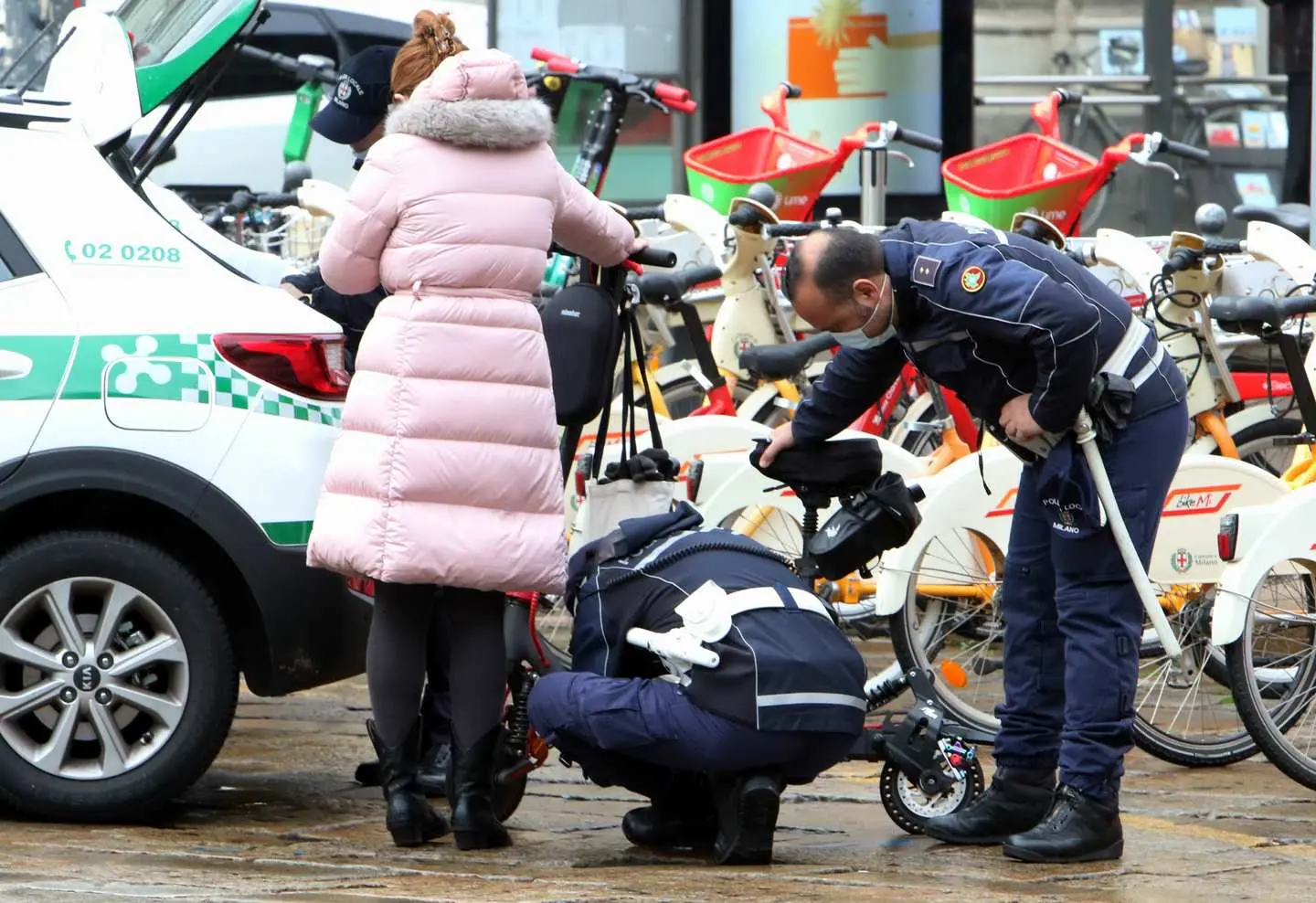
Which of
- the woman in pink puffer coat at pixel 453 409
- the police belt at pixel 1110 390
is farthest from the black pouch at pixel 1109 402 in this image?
the woman in pink puffer coat at pixel 453 409

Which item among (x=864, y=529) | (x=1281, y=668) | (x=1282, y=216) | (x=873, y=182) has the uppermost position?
(x=873, y=182)

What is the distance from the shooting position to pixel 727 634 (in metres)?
4.89

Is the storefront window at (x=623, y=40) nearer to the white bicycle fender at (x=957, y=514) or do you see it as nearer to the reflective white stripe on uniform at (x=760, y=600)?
the white bicycle fender at (x=957, y=514)

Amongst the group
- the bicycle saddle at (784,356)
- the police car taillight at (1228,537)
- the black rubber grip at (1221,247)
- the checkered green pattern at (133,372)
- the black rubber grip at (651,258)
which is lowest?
the police car taillight at (1228,537)

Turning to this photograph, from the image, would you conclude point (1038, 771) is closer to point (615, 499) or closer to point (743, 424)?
point (615, 499)

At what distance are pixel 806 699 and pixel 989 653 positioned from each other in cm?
190

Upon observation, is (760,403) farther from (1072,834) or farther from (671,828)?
(1072,834)

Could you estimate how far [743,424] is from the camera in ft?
23.7

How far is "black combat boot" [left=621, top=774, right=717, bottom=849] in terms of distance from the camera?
206 inches

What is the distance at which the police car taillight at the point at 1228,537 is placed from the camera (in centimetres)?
590

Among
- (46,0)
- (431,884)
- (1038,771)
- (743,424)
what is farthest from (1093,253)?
(46,0)

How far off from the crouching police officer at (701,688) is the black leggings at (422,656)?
138mm

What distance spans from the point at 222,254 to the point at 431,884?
2.19 meters

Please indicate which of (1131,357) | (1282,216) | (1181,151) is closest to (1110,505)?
(1131,357)
